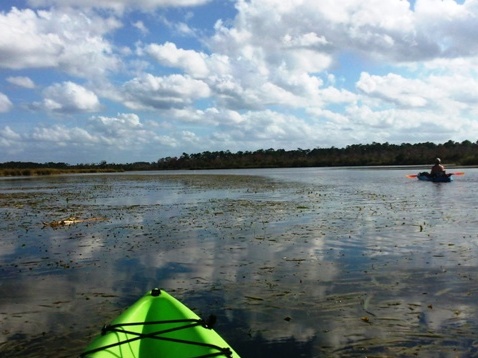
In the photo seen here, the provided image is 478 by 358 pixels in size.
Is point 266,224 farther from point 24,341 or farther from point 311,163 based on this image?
point 311,163

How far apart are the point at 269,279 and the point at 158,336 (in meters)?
4.85

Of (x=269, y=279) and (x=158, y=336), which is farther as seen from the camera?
(x=269, y=279)

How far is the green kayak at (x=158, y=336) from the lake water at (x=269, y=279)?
3.35 ft

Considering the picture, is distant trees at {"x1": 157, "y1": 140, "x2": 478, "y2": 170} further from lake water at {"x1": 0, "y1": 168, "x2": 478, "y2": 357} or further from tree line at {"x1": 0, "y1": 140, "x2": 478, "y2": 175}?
lake water at {"x1": 0, "y1": 168, "x2": 478, "y2": 357}

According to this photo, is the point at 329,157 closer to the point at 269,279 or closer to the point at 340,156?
the point at 340,156

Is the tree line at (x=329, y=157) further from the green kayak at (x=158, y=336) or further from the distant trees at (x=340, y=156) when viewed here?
the green kayak at (x=158, y=336)

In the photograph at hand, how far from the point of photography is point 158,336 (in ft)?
21.2

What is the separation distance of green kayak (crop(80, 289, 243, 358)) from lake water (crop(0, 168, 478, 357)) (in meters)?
1.02

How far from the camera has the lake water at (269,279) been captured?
24.4 feet

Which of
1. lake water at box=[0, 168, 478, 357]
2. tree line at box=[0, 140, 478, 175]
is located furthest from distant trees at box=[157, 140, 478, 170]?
lake water at box=[0, 168, 478, 357]

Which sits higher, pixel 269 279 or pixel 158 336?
pixel 158 336

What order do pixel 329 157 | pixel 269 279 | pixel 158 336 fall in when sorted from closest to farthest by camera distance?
1. pixel 158 336
2. pixel 269 279
3. pixel 329 157

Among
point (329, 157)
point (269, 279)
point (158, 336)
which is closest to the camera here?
point (158, 336)

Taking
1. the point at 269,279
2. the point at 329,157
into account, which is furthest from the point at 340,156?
the point at 269,279
